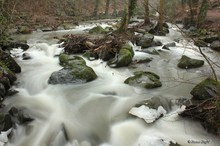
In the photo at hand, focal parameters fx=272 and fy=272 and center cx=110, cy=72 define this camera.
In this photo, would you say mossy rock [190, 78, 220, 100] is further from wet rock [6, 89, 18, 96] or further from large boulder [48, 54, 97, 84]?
wet rock [6, 89, 18, 96]

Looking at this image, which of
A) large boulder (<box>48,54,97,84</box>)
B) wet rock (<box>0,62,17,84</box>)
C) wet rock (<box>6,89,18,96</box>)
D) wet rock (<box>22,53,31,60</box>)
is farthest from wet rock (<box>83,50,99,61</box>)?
wet rock (<box>6,89,18,96</box>)

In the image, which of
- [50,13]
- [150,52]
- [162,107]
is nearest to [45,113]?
[162,107]

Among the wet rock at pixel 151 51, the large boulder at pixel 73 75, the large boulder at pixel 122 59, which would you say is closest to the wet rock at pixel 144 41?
the wet rock at pixel 151 51

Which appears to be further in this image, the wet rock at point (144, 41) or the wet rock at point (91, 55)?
the wet rock at point (144, 41)

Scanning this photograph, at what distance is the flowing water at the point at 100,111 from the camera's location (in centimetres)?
576

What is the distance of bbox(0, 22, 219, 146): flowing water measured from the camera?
5.76 metres

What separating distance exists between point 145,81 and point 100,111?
1952 millimetres

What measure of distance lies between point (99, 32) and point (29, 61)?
6199 millimetres

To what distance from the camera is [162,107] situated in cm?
669

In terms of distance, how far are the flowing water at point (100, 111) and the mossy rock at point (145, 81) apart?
0.55 ft

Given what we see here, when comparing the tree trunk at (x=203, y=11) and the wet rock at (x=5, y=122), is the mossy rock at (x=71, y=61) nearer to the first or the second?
Answer: the wet rock at (x=5, y=122)

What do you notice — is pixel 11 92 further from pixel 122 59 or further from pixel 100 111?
pixel 122 59

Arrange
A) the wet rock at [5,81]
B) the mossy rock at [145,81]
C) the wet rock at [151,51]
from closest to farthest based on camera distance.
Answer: the wet rock at [5,81] < the mossy rock at [145,81] < the wet rock at [151,51]

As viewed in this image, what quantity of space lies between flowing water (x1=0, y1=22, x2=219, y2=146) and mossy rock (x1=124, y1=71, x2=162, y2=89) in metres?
0.17
